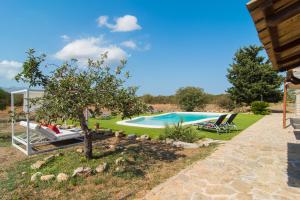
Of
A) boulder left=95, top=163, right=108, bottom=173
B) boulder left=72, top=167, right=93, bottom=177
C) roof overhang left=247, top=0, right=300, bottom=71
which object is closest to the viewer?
roof overhang left=247, top=0, right=300, bottom=71

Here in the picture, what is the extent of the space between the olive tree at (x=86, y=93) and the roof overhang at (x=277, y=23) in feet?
13.8

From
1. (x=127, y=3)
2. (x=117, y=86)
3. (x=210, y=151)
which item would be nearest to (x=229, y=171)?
(x=210, y=151)

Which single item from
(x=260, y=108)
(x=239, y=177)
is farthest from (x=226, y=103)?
(x=239, y=177)

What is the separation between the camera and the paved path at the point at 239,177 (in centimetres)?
421

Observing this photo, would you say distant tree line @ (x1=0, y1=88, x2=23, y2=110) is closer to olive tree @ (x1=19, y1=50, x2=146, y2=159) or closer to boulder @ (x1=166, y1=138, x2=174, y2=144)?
olive tree @ (x1=19, y1=50, x2=146, y2=159)

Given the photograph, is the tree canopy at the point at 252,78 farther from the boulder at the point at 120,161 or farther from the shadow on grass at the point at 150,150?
the boulder at the point at 120,161

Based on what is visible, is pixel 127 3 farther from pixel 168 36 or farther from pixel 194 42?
pixel 194 42

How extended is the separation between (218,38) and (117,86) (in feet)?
75.3

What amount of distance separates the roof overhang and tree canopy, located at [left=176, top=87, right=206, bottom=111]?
77.6 ft

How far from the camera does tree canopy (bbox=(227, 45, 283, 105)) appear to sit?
→ 26766 millimetres

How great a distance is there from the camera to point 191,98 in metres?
27.3

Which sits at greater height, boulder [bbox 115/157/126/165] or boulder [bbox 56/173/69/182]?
boulder [bbox 115/157/126/165]

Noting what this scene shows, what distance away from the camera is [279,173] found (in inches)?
210

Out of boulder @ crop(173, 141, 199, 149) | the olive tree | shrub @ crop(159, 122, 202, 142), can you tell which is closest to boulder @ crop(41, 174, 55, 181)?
the olive tree
